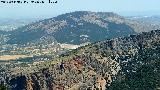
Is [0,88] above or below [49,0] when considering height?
below

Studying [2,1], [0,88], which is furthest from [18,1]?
[0,88]

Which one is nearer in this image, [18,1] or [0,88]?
[18,1]

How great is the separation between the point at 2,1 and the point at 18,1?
4.11m

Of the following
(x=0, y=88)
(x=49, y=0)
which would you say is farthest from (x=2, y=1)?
(x=0, y=88)

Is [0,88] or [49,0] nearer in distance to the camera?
[49,0]

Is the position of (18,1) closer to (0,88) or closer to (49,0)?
(49,0)

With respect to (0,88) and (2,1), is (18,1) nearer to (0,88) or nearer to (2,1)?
(2,1)

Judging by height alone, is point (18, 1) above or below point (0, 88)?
above

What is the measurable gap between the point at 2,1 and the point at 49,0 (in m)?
9.03

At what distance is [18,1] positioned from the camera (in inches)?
3174

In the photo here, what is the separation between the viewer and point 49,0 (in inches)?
3189

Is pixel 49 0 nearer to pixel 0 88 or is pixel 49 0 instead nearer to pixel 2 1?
pixel 2 1

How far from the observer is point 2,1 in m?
77.3

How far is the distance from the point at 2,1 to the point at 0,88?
126 ft
